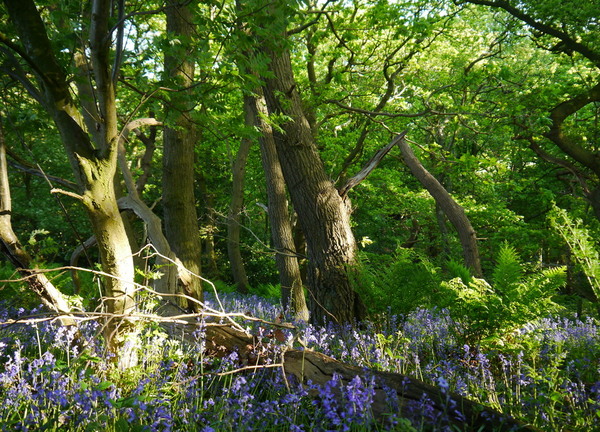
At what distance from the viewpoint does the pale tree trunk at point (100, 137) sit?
102 inches

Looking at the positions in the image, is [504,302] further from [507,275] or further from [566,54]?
[566,54]

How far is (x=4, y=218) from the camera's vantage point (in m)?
3.30

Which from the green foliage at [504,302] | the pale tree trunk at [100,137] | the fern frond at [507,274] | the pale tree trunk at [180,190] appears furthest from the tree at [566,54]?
the pale tree trunk at [100,137]

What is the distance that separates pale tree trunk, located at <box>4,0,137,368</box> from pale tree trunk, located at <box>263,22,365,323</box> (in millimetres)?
2505

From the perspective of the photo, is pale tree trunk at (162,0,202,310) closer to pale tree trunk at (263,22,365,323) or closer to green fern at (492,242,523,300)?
pale tree trunk at (263,22,365,323)

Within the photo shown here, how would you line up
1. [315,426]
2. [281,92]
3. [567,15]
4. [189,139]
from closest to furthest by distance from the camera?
[315,426]
[281,92]
[189,139]
[567,15]

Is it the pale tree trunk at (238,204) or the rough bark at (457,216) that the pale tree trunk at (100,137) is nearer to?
the pale tree trunk at (238,204)

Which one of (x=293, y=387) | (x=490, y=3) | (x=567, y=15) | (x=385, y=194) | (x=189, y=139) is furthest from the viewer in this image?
(x=385, y=194)

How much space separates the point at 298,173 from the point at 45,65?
10.2 ft

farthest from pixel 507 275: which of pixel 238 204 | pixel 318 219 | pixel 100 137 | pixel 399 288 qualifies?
pixel 238 204

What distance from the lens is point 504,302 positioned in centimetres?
377

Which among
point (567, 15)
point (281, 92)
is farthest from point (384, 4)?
point (281, 92)

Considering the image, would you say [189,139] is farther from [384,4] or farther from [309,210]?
[384,4]

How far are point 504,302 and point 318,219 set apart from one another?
2.30 m
